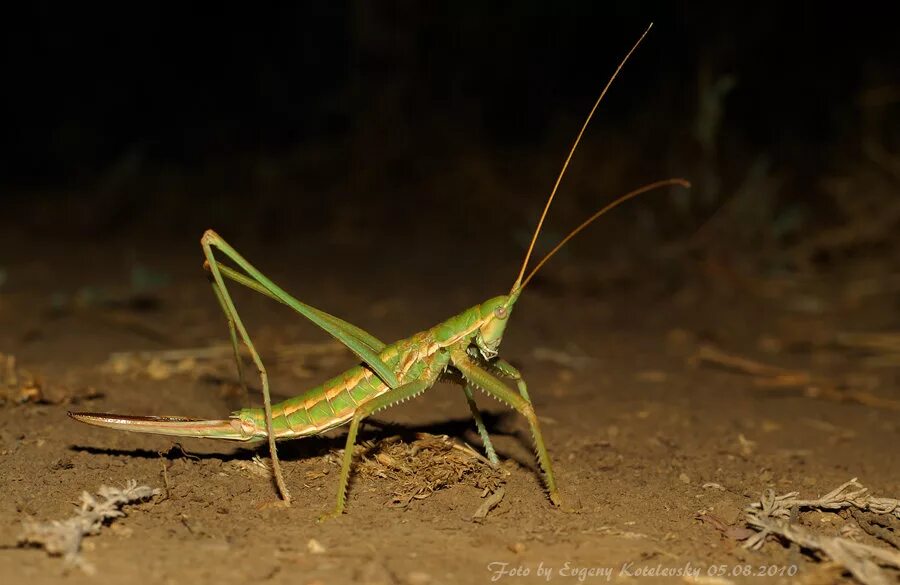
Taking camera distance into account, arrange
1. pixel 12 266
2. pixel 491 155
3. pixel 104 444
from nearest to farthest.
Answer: pixel 104 444 < pixel 12 266 < pixel 491 155

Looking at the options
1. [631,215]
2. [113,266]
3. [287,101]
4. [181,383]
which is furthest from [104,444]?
[287,101]

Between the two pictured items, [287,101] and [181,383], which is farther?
[287,101]

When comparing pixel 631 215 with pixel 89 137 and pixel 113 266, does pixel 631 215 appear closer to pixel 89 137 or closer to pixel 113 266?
pixel 113 266

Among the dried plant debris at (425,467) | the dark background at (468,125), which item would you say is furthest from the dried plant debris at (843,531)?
the dark background at (468,125)

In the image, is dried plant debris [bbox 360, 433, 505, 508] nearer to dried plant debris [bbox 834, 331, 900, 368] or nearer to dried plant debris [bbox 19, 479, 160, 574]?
dried plant debris [bbox 19, 479, 160, 574]

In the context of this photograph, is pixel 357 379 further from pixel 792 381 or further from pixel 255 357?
pixel 792 381

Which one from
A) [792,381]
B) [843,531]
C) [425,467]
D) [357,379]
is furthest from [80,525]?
[792,381]

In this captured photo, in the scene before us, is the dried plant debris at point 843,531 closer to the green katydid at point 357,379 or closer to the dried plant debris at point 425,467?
the green katydid at point 357,379
